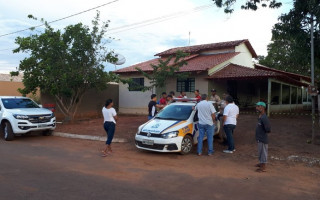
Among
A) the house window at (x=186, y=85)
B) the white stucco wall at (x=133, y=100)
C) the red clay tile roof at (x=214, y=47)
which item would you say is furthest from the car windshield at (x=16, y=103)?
the red clay tile roof at (x=214, y=47)

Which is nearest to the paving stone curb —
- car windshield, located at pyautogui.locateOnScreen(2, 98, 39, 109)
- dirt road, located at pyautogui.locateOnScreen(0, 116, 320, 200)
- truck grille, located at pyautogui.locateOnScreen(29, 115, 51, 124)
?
dirt road, located at pyautogui.locateOnScreen(0, 116, 320, 200)

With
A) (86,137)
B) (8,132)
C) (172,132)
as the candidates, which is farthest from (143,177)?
(8,132)

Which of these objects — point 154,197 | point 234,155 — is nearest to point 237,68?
point 234,155

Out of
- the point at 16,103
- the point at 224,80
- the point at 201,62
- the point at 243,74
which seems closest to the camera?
the point at 16,103

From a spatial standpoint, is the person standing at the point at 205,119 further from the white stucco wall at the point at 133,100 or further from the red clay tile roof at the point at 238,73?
the white stucco wall at the point at 133,100

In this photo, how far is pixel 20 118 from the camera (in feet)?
34.3

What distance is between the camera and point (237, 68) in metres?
19.3

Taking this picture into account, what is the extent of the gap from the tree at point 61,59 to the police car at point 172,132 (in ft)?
23.8

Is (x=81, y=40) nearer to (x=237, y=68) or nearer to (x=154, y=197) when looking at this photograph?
(x=237, y=68)

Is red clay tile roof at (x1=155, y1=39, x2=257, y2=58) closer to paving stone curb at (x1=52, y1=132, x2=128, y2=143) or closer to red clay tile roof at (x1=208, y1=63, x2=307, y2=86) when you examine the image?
red clay tile roof at (x1=208, y1=63, x2=307, y2=86)

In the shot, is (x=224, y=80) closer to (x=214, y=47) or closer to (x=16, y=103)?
(x=214, y=47)

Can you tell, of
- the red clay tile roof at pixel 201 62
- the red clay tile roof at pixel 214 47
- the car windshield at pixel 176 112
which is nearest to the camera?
the car windshield at pixel 176 112

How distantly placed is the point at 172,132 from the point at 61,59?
30.5ft

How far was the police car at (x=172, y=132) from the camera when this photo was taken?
7.99 m
